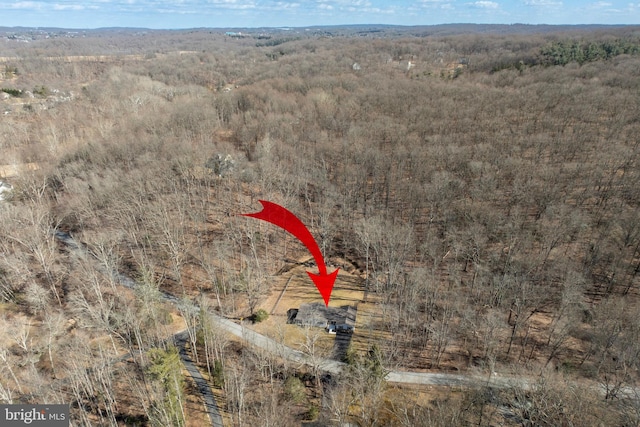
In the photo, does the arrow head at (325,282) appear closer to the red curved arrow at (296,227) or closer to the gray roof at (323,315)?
the red curved arrow at (296,227)

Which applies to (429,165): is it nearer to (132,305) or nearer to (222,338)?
(222,338)

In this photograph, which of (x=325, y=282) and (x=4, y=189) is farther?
(x=4, y=189)

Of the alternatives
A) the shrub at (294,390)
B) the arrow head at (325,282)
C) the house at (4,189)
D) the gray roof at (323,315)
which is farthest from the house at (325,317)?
the house at (4,189)

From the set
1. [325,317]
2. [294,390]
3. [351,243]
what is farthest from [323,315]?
[351,243]

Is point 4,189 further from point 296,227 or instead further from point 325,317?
point 325,317

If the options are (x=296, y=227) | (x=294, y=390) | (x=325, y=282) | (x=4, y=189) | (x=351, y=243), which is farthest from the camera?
(x=4, y=189)

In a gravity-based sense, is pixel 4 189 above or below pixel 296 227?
above

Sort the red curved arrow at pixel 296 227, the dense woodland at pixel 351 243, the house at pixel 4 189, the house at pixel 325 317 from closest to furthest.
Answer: the dense woodland at pixel 351 243, the house at pixel 325 317, the red curved arrow at pixel 296 227, the house at pixel 4 189
